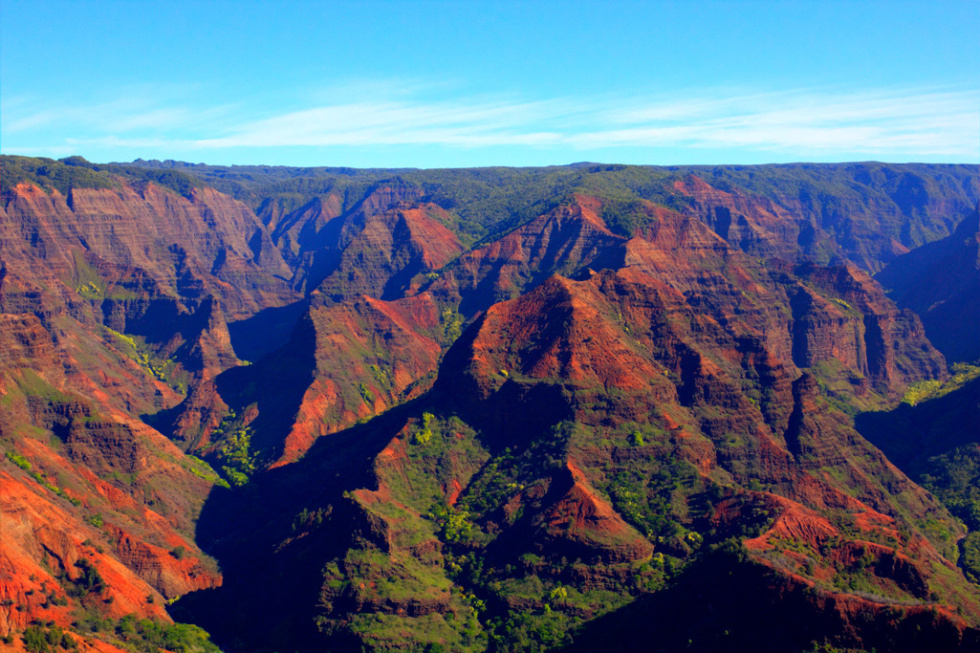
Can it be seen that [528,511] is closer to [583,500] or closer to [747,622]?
[583,500]

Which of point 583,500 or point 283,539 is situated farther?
point 283,539

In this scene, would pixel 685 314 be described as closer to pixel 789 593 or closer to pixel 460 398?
pixel 460 398

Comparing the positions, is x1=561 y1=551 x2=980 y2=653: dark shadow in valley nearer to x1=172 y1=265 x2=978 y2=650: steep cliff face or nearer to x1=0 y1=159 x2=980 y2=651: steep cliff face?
A: x1=0 y1=159 x2=980 y2=651: steep cliff face

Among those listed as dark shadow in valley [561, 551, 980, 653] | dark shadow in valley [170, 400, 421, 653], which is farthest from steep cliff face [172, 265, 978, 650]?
dark shadow in valley [170, 400, 421, 653]

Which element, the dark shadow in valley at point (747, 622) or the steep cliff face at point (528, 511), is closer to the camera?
the dark shadow in valley at point (747, 622)

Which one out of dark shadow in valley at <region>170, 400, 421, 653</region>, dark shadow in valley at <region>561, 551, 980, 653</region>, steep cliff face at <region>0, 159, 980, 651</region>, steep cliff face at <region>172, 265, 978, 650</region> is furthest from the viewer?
dark shadow in valley at <region>170, 400, 421, 653</region>

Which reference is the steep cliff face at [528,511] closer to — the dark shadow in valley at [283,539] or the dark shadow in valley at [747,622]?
the dark shadow in valley at [747,622]

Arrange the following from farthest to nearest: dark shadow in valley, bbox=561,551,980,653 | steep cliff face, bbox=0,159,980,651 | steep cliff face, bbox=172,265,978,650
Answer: steep cliff face, bbox=172,265,978,650, steep cliff face, bbox=0,159,980,651, dark shadow in valley, bbox=561,551,980,653

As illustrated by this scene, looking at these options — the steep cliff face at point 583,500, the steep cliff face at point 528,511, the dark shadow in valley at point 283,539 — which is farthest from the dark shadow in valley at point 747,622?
the dark shadow in valley at point 283,539

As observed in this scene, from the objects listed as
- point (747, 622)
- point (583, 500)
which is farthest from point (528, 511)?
point (747, 622)

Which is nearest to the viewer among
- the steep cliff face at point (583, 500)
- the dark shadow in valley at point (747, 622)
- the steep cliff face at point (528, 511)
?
the dark shadow in valley at point (747, 622)

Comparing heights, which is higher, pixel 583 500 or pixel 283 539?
pixel 583 500
